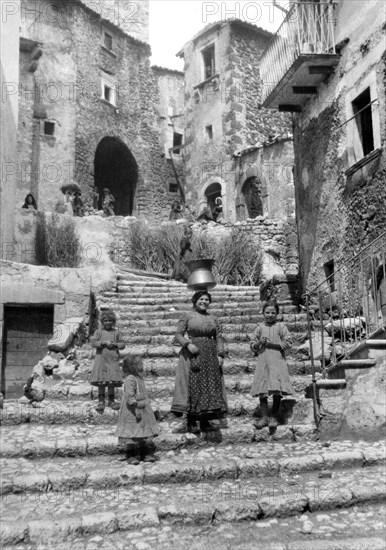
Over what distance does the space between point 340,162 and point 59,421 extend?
23.4ft

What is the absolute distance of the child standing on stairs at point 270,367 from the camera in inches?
254

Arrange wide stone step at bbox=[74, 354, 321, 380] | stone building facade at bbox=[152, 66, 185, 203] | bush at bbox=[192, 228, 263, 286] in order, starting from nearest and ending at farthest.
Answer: wide stone step at bbox=[74, 354, 321, 380] → bush at bbox=[192, 228, 263, 286] → stone building facade at bbox=[152, 66, 185, 203]

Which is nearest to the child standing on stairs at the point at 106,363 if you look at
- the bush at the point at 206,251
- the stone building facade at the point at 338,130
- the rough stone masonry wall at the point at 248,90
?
the stone building facade at the point at 338,130

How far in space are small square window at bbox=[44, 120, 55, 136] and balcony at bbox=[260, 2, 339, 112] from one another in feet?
45.0

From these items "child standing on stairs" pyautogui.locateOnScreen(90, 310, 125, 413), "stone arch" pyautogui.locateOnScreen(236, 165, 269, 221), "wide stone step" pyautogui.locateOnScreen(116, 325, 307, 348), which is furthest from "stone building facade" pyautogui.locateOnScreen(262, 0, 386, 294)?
"stone arch" pyautogui.locateOnScreen(236, 165, 269, 221)

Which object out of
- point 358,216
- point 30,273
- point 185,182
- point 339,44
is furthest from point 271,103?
point 185,182

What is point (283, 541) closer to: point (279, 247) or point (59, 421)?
point (59, 421)

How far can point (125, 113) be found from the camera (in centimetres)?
2912

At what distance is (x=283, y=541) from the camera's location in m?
4.42

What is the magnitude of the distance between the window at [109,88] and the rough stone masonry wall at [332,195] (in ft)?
54.4

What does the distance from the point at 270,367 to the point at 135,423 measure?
5.28ft

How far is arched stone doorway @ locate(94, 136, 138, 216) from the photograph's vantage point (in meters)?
29.1

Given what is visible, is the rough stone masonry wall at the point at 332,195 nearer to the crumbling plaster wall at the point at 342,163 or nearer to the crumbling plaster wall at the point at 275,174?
the crumbling plaster wall at the point at 342,163

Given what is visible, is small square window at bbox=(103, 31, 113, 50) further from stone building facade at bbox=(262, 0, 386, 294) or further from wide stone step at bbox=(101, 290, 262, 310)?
wide stone step at bbox=(101, 290, 262, 310)
